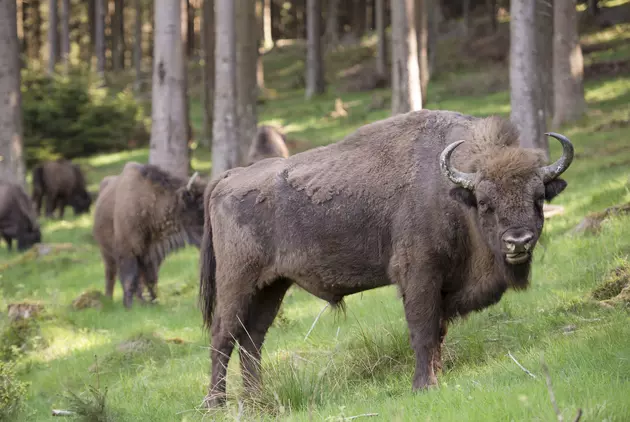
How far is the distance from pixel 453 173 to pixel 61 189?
74.0 ft

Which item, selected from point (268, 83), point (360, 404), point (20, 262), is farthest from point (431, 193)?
point (268, 83)

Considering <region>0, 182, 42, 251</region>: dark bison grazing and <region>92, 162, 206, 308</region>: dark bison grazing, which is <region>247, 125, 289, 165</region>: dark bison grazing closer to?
<region>92, 162, 206, 308</region>: dark bison grazing

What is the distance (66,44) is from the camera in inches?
1874

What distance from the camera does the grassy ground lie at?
18.6ft

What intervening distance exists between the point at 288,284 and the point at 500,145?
98.6 inches

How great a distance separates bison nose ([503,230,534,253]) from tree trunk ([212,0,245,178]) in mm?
13022

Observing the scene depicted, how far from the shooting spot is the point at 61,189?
2730 centimetres

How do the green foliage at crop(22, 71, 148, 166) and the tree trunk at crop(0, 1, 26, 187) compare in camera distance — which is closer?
the tree trunk at crop(0, 1, 26, 187)

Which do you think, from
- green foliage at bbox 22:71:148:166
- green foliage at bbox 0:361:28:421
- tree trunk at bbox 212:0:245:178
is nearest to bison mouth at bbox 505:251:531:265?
green foliage at bbox 0:361:28:421

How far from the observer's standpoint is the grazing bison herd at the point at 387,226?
6633 millimetres

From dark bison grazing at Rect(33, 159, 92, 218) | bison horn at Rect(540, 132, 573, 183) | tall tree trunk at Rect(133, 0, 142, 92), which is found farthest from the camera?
tall tree trunk at Rect(133, 0, 142, 92)

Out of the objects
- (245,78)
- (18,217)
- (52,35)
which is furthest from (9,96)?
(52,35)

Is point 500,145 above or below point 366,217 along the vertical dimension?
above

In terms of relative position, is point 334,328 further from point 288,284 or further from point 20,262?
point 20,262
